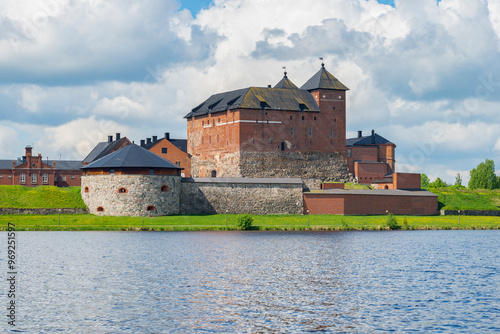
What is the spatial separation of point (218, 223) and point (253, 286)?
2992cm

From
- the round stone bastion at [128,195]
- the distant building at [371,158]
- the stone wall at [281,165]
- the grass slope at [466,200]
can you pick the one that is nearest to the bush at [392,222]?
the grass slope at [466,200]

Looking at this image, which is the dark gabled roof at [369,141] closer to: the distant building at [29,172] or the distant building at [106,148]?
the distant building at [106,148]

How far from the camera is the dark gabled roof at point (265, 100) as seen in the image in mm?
78438

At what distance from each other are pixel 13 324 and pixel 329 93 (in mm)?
65743

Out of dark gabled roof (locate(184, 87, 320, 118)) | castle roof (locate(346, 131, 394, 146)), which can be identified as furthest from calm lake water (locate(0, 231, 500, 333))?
castle roof (locate(346, 131, 394, 146))

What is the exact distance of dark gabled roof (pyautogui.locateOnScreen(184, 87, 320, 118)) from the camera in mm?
78438

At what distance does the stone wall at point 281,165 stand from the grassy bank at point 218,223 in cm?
1611

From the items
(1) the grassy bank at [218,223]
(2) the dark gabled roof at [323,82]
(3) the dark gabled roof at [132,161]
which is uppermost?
(2) the dark gabled roof at [323,82]

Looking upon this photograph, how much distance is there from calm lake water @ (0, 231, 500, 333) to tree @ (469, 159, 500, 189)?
64933 millimetres

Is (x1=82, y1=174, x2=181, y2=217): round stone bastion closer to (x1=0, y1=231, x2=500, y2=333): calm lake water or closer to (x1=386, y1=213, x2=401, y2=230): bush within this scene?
(x1=0, y1=231, x2=500, y2=333): calm lake water

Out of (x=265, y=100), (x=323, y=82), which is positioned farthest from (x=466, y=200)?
(x=265, y=100)

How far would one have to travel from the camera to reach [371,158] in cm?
8588

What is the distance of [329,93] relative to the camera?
269 ft

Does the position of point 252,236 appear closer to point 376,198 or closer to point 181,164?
point 376,198
